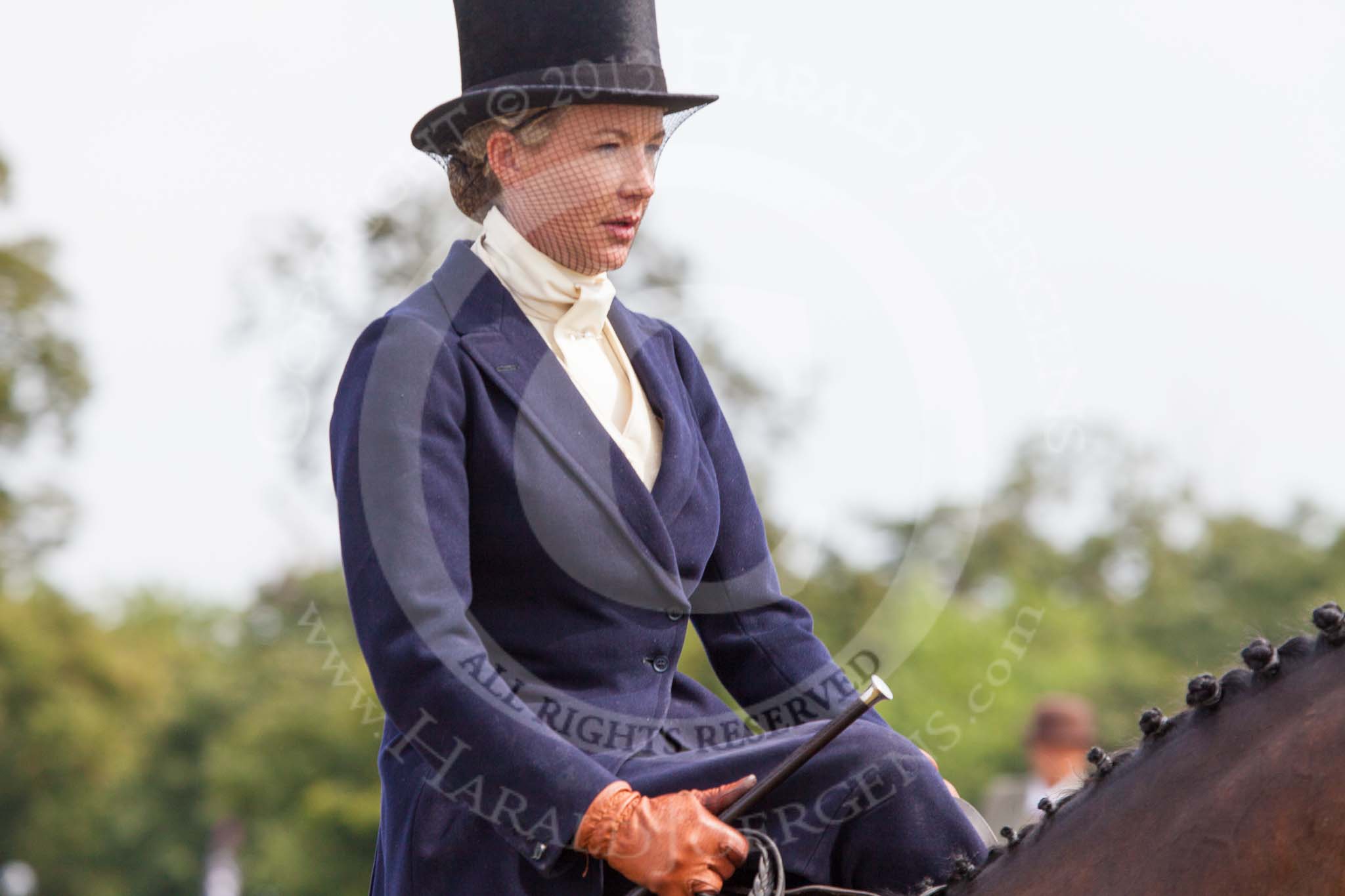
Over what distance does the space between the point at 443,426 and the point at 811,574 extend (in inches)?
362

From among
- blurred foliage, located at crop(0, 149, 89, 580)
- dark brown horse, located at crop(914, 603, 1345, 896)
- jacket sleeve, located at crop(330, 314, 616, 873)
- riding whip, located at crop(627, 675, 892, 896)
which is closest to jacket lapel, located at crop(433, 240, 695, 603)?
jacket sleeve, located at crop(330, 314, 616, 873)

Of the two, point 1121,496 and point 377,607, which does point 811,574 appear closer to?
point 377,607

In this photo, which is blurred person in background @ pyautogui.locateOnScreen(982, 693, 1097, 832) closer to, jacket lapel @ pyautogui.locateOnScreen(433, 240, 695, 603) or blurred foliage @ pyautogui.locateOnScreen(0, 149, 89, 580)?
jacket lapel @ pyautogui.locateOnScreen(433, 240, 695, 603)

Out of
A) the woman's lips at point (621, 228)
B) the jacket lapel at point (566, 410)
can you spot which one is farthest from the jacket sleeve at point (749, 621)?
the woman's lips at point (621, 228)

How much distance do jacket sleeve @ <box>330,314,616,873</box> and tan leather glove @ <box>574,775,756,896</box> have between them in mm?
33

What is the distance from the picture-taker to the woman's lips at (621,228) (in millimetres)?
2963

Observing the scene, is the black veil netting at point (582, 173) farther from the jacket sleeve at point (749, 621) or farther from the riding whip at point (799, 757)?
the riding whip at point (799, 757)

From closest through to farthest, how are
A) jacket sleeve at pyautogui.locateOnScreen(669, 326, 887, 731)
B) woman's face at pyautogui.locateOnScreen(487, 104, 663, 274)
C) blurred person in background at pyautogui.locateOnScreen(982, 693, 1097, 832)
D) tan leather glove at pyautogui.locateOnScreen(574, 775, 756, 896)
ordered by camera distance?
tan leather glove at pyautogui.locateOnScreen(574, 775, 756, 896) → woman's face at pyautogui.locateOnScreen(487, 104, 663, 274) → jacket sleeve at pyautogui.locateOnScreen(669, 326, 887, 731) → blurred person in background at pyautogui.locateOnScreen(982, 693, 1097, 832)

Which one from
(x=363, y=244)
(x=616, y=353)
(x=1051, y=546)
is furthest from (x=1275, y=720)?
(x=1051, y=546)

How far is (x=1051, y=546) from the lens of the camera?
3469cm

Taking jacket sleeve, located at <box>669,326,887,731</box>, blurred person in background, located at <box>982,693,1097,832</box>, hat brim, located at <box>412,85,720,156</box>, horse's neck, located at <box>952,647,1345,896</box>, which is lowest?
blurred person in background, located at <box>982,693,1097,832</box>

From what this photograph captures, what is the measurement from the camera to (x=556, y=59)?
9.75 ft

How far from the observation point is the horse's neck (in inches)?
86.0

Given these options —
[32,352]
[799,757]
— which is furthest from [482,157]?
[32,352]
